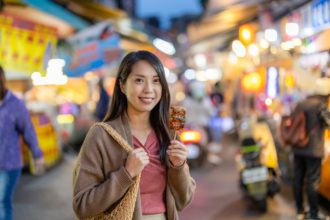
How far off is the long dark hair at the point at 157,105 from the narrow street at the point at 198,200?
4507 mm

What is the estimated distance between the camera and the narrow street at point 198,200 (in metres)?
7.31

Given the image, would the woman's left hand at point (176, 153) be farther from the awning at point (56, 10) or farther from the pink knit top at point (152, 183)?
the awning at point (56, 10)

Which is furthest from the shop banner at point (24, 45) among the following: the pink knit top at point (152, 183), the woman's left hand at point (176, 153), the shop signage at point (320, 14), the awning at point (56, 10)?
the woman's left hand at point (176, 153)

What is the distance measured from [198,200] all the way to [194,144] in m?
3.45

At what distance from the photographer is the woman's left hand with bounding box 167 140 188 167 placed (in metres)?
2.63

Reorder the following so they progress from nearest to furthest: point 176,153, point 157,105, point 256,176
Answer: point 176,153 → point 157,105 → point 256,176

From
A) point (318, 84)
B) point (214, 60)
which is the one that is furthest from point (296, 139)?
point (214, 60)

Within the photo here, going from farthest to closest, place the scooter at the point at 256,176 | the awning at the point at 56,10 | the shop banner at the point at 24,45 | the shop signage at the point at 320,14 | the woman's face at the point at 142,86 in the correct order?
the awning at the point at 56,10, the shop banner at the point at 24,45, the scooter at the point at 256,176, the shop signage at the point at 320,14, the woman's face at the point at 142,86

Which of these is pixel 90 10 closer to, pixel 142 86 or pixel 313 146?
pixel 313 146

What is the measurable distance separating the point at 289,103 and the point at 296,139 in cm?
363

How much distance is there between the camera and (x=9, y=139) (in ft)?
16.5

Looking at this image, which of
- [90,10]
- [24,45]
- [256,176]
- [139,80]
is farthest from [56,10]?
[139,80]

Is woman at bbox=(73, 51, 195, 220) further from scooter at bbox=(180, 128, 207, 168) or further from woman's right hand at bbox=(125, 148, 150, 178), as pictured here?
scooter at bbox=(180, 128, 207, 168)

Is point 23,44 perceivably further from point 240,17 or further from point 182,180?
point 240,17
